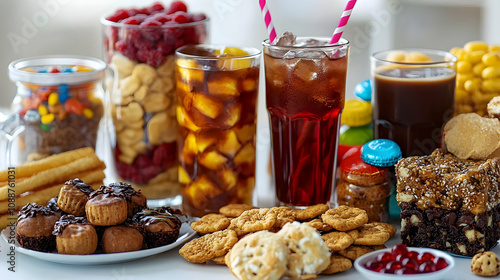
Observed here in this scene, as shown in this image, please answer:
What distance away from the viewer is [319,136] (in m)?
1.22

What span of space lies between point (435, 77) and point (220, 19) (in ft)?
6.99

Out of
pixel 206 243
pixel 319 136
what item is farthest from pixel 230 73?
pixel 206 243

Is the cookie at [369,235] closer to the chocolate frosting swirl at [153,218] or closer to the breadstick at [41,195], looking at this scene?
the chocolate frosting swirl at [153,218]

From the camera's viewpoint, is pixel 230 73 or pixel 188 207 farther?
pixel 188 207

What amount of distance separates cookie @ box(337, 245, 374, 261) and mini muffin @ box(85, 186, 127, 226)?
0.37 metres

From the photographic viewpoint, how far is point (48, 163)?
126cm

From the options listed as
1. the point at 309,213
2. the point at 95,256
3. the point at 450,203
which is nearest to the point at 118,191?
the point at 95,256

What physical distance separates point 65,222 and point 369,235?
514 millimetres

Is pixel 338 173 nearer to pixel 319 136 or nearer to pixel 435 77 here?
pixel 319 136

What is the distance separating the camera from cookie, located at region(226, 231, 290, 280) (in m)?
0.92

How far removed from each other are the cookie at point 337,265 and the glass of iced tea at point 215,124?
0.32 meters

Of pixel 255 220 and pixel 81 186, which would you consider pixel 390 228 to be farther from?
pixel 81 186

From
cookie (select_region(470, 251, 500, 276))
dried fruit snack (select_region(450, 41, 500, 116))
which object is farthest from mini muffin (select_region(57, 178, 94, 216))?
dried fruit snack (select_region(450, 41, 500, 116))

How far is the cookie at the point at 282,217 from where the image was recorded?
1081mm
